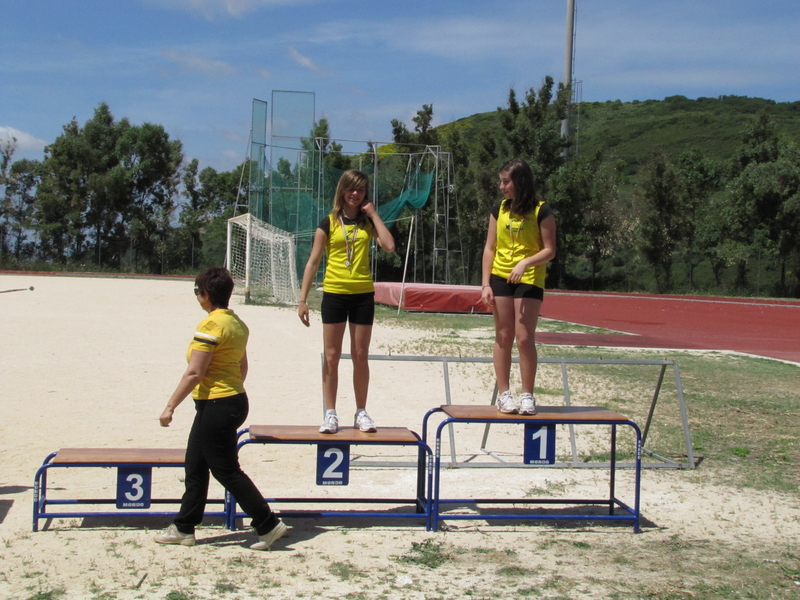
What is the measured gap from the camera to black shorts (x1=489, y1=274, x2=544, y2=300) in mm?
5039

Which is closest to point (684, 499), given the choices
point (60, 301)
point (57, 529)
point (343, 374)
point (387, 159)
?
point (57, 529)

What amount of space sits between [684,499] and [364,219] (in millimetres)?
2844

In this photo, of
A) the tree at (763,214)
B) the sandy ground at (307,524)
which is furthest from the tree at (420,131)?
the sandy ground at (307,524)

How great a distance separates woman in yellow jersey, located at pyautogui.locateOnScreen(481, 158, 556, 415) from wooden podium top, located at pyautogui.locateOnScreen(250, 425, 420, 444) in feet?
2.23

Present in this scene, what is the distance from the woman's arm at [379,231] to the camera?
4902 mm

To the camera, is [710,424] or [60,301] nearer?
[710,424]

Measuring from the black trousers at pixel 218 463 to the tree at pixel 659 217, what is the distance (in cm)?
3868

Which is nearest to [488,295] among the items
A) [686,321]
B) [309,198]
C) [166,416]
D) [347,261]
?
[347,261]

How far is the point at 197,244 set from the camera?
5050 centimetres

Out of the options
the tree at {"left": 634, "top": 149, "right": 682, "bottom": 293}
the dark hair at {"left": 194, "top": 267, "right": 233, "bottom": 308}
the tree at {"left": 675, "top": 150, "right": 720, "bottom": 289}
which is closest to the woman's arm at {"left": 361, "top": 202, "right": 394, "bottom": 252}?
the dark hair at {"left": 194, "top": 267, "right": 233, "bottom": 308}

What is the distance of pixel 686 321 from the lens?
23.0 metres

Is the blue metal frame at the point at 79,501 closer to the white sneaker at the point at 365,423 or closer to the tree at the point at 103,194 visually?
the white sneaker at the point at 365,423

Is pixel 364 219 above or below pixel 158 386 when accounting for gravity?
above

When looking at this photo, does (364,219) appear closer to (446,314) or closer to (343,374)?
(343,374)
